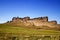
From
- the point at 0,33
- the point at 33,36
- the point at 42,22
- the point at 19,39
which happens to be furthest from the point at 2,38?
the point at 42,22

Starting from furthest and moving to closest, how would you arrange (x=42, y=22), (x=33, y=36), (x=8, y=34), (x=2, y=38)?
(x=42, y=22), (x=33, y=36), (x=8, y=34), (x=2, y=38)

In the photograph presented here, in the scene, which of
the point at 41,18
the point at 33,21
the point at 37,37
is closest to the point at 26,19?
the point at 33,21

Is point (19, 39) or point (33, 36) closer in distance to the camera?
point (19, 39)

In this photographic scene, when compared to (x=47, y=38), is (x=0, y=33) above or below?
above

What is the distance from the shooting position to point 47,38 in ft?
71.5

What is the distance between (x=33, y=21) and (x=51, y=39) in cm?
2748

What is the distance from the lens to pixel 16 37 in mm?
19984

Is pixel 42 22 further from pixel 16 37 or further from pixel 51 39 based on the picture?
pixel 16 37

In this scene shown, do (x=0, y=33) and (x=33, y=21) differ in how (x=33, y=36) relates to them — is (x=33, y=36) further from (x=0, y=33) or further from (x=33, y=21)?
(x=33, y=21)

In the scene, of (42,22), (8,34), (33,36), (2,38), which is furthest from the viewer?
(42,22)

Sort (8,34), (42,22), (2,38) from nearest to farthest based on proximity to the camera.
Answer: (2,38) → (8,34) → (42,22)

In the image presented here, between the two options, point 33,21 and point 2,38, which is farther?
point 33,21

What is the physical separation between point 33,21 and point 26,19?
9.94 feet

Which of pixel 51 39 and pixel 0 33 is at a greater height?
pixel 0 33
